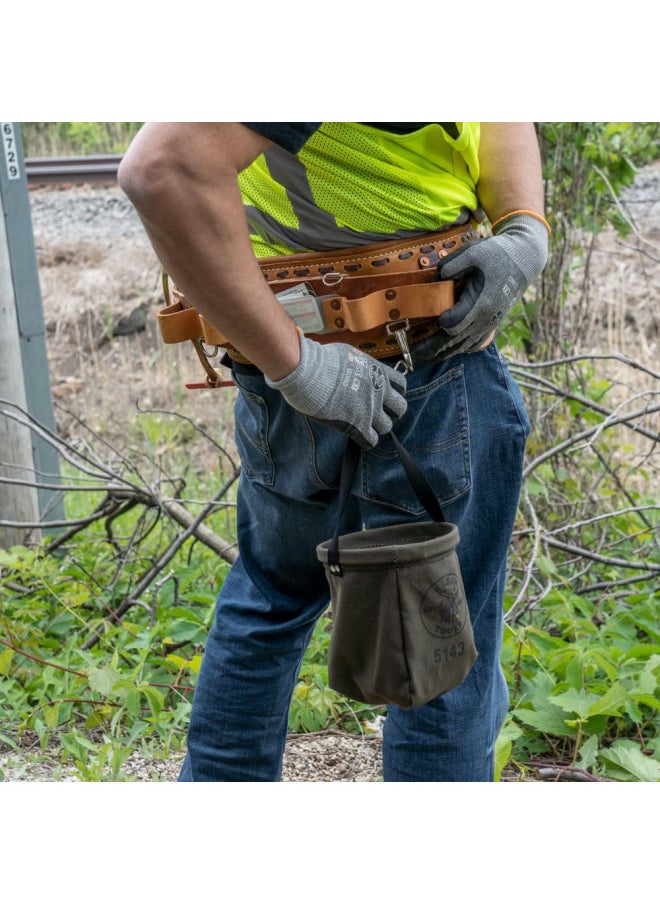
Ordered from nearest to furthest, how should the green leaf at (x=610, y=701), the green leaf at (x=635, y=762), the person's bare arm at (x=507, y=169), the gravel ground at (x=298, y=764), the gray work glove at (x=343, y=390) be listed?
the gray work glove at (x=343, y=390)
the person's bare arm at (x=507, y=169)
the green leaf at (x=635, y=762)
the green leaf at (x=610, y=701)
the gravel ground at (x=298, y=764)

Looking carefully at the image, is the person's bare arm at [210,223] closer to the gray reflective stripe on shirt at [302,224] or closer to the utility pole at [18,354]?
the gray reflective stripe on shirt at [302,224]

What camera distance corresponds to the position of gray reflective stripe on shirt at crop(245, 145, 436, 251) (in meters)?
1.56

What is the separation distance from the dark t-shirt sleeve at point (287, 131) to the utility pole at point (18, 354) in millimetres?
2438

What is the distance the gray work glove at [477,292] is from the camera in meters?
1.63

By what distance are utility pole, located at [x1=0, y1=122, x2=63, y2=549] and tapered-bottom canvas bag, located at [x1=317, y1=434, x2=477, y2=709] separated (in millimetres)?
2255

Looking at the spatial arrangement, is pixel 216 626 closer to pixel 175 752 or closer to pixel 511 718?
pixel 175 752

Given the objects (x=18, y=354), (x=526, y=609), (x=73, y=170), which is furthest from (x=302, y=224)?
(x=73, y=170)

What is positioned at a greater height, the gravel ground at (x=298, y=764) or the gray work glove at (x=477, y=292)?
the gray work glove at (x=477, y=292)

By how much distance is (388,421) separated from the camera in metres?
1.57

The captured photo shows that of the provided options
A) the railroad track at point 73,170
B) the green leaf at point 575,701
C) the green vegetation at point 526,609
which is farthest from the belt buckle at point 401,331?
the railroad track at point 73,170

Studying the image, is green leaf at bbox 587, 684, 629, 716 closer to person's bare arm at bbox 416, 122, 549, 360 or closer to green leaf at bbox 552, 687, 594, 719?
green leaf at bbox 552, 687, 594, 719

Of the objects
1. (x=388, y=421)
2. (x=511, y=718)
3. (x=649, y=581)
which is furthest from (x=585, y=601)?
(x=388, y=421)

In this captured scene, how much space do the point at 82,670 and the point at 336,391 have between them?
5.56ft

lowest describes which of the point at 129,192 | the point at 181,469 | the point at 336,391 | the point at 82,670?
the point at 82,670
